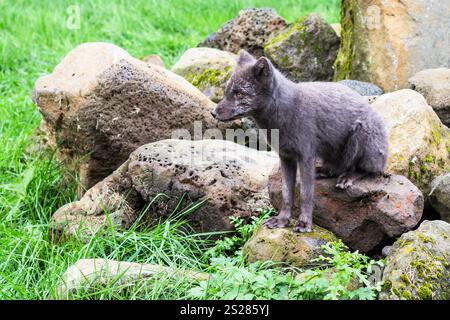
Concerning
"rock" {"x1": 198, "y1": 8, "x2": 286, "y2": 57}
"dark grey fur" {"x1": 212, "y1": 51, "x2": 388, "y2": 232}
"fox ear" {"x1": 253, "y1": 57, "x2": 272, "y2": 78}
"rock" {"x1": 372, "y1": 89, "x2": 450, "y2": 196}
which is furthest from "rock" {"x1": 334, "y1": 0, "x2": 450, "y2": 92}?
"fox ear" {"x1": 253, "y1": 57, "x2": 272, "y2": 78}

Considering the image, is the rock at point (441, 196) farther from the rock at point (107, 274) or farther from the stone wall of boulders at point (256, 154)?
the rock at point (107, 274)

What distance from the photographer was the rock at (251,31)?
30.7 ft

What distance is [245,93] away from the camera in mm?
5141

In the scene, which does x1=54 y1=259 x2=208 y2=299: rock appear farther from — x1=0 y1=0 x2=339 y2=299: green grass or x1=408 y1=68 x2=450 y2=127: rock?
x1=408 y1=68 x2=450 y2=127: rock

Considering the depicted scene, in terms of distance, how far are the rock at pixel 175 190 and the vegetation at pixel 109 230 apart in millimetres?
157

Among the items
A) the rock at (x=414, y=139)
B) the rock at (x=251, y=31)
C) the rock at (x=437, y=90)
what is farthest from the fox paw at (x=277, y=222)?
the rock at (x=251, y=31)

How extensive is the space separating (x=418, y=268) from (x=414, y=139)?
1.89 metres

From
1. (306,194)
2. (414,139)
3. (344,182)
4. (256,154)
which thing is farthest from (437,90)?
(306,194)

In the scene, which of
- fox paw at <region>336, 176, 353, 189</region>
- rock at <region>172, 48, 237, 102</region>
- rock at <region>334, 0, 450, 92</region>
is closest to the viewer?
fox paw at <region>336, 176, 353, 189</region>

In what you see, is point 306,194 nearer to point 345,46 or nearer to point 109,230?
point 109,230

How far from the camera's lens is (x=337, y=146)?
18.3 feet

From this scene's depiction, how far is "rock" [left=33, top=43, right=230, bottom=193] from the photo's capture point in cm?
670
